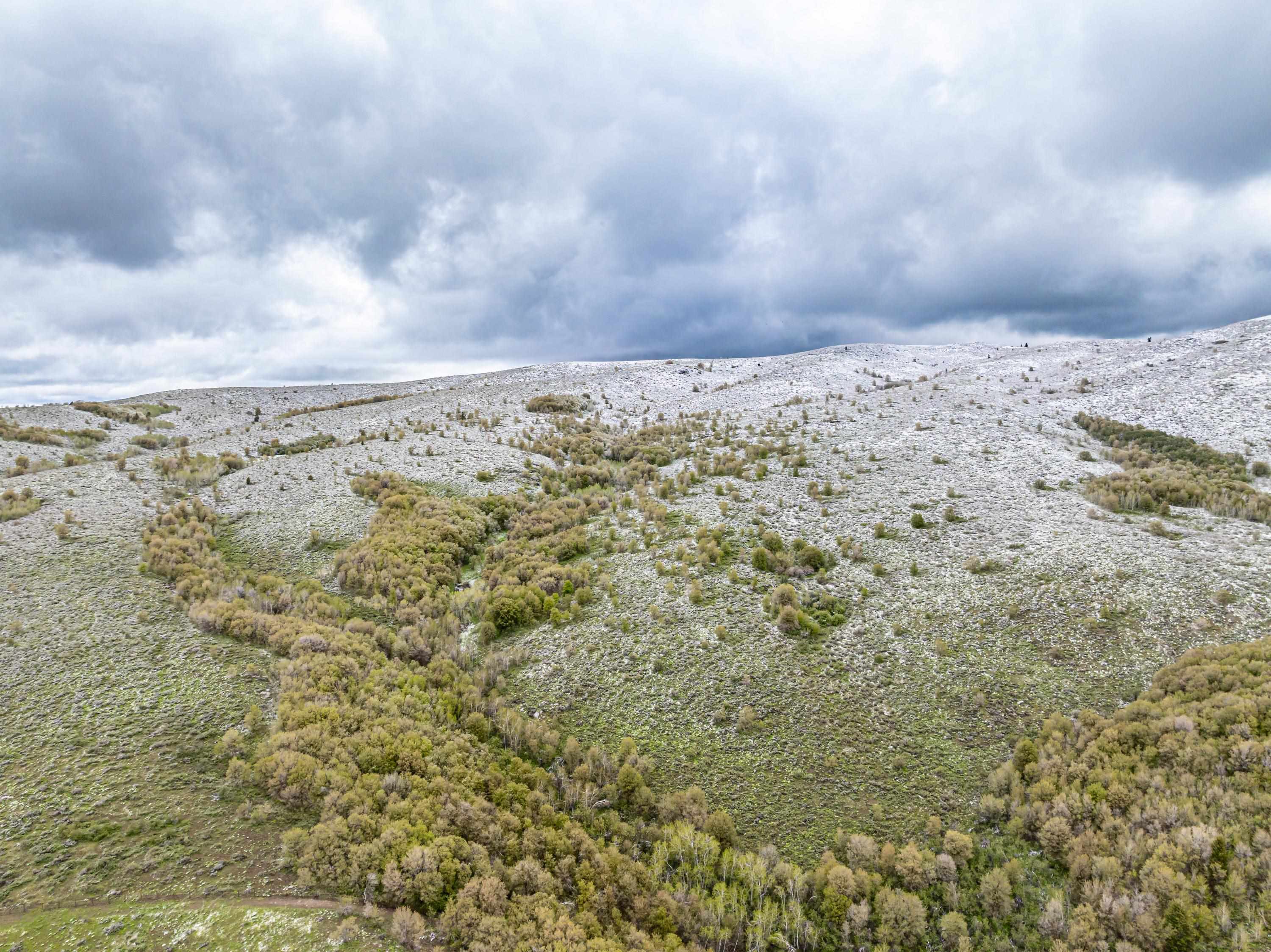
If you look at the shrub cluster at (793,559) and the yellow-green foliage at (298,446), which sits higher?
the yellow-green foliage at (298,446)

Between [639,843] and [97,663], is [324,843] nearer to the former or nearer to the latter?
[639,843]

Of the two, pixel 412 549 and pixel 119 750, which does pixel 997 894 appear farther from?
pixel 412 549

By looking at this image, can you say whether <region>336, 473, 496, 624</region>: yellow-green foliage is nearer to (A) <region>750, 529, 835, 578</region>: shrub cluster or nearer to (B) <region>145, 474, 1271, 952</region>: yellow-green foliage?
(B) <region>145, 474, 1271, 952</region>: yellow-green foliage

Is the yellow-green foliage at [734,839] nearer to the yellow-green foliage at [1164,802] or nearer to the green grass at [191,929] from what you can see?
Result: the yellow-green foliage at [1164,802]

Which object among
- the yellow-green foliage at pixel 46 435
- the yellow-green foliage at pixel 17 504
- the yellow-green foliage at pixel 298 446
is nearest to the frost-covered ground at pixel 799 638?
the yellow-green foliage at pixel 17 504

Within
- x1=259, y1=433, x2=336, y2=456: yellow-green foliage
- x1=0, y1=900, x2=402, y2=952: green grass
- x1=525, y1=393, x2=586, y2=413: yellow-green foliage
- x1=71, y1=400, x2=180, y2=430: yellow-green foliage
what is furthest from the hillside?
x1=71, y1=400, x2=180, y2=430: yellow-green foliage

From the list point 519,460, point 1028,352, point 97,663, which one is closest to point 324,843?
point 97,663

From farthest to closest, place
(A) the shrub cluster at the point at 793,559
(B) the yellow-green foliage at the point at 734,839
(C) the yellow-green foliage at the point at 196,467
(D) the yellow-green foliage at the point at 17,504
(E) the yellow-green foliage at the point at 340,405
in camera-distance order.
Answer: (E) the yellow-green foliage at the point at 340,405
(C) the yellow-green foliage at the point at 196,467
(D) the yellow-green foliage at the point at 17,504
(A) the shrub cluster at the point at 793,559
(B) the yellow-green foliage at the point at 734,839
